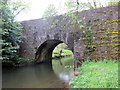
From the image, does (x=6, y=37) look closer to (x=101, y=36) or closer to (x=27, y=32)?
(x=27, y=32)

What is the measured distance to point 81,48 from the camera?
5793mm

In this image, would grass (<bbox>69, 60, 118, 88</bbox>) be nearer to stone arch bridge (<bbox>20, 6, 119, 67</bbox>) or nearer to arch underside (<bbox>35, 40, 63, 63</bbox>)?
stone arch bridge (<bbox>20, 6, 119, 67</bbox>)

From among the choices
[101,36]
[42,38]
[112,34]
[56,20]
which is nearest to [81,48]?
[101,36]

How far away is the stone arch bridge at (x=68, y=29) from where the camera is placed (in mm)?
5445

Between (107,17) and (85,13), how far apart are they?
123 centimetres

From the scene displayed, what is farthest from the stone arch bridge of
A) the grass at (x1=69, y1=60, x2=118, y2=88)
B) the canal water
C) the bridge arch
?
the grass at (x1=69, y1=60, x2=118, y2=88)

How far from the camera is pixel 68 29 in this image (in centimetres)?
660

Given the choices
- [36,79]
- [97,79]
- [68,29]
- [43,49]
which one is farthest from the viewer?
[43,49]

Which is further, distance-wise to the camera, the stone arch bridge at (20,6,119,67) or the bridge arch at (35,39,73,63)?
the bridge arch at (35,39,73,63)

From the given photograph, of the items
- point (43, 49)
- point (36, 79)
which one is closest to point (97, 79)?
point (36, 79)

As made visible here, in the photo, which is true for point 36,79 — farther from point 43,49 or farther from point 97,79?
point 43,49

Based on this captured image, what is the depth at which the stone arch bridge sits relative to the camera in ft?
17.9

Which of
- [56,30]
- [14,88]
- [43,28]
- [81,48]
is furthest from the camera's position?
[43,28]

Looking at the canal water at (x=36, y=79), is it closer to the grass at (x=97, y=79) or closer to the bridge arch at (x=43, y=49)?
the grass at (x=97, y=79)
